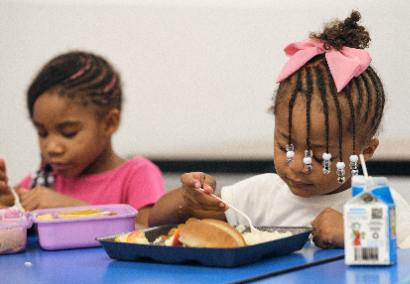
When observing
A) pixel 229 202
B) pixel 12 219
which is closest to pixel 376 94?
pixel 229 202

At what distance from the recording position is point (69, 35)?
2.84 metres

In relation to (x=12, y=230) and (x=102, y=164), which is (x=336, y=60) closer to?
(x=12, y=230)

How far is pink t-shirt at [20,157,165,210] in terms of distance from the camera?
1.77m

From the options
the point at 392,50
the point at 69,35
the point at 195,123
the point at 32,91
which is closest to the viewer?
the point at 32,91

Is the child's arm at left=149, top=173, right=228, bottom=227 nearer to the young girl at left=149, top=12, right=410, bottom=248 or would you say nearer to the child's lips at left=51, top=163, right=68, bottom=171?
the young girl at left=149, top=12, right=410, bottom=248

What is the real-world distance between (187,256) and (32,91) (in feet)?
3.58

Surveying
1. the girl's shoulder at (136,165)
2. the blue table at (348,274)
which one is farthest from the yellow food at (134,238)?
the girl's shoulder at (136,165)

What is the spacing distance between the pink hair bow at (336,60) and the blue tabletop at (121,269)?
15.3 inches

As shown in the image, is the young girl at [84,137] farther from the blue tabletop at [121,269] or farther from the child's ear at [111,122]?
the blue tabletop at [121,269]

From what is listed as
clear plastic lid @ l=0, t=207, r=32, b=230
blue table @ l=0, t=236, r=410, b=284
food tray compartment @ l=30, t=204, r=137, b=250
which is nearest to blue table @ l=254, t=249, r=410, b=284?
blue table @ l=0, t=236, r=410, b=284

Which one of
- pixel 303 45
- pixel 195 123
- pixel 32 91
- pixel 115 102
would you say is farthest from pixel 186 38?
pixel 303 45

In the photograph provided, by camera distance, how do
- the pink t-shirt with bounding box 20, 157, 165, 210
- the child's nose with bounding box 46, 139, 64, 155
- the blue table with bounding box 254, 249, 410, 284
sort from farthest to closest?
the pink t-shirt with bounding box 20, 157, 165, 210 → the child's nose with bounding box 46, 139, 64, 155 → the blue table with bounding box 254, 249, 410, 284

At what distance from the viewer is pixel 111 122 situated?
1.81 m

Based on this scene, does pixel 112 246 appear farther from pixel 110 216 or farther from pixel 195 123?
pixel 195 123
